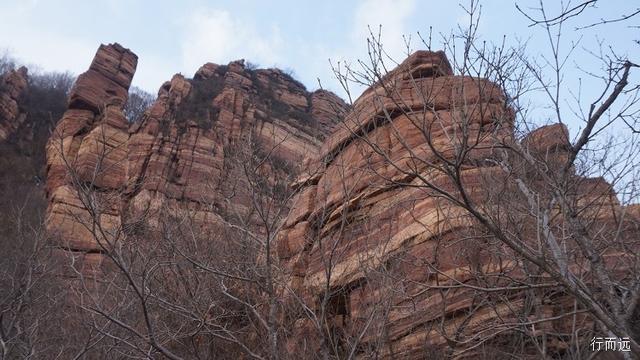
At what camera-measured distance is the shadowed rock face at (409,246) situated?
585 centimetres

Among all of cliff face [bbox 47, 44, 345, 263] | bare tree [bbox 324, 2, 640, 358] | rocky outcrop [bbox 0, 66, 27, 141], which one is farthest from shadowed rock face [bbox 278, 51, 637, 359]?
rocky outcrop [bbox 0, 66, 27, 141]

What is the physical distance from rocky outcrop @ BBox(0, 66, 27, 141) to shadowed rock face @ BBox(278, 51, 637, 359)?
3663 cm

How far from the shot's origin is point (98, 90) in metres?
32.9

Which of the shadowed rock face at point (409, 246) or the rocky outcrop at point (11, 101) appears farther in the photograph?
the rocky outcrop at point (11, 101)

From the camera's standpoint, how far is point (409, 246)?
8141 millimetres

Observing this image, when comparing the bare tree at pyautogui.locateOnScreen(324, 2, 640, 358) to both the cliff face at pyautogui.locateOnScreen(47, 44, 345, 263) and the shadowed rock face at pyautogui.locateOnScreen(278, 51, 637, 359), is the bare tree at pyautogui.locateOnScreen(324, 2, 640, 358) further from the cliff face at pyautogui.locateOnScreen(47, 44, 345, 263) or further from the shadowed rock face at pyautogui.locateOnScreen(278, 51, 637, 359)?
the cliff face at pyautogui.locateOnScreen(47, 44, 345, 263)

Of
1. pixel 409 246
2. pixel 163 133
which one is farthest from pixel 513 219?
pixel 163 133

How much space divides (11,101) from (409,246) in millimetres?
43336

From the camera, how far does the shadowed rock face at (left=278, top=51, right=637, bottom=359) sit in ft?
19.2

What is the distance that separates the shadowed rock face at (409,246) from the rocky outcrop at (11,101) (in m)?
36.6

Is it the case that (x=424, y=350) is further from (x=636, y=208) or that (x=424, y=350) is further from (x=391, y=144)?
(x=391, y=144)

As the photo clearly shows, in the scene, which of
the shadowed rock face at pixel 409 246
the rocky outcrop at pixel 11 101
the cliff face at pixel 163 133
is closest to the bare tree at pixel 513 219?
the shadowed rock face at pixel 409 246

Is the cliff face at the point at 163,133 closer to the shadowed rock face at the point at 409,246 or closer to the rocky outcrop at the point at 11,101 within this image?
the shadowed rock face at the point at 409,246

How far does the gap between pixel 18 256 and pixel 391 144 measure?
8.16 metres
